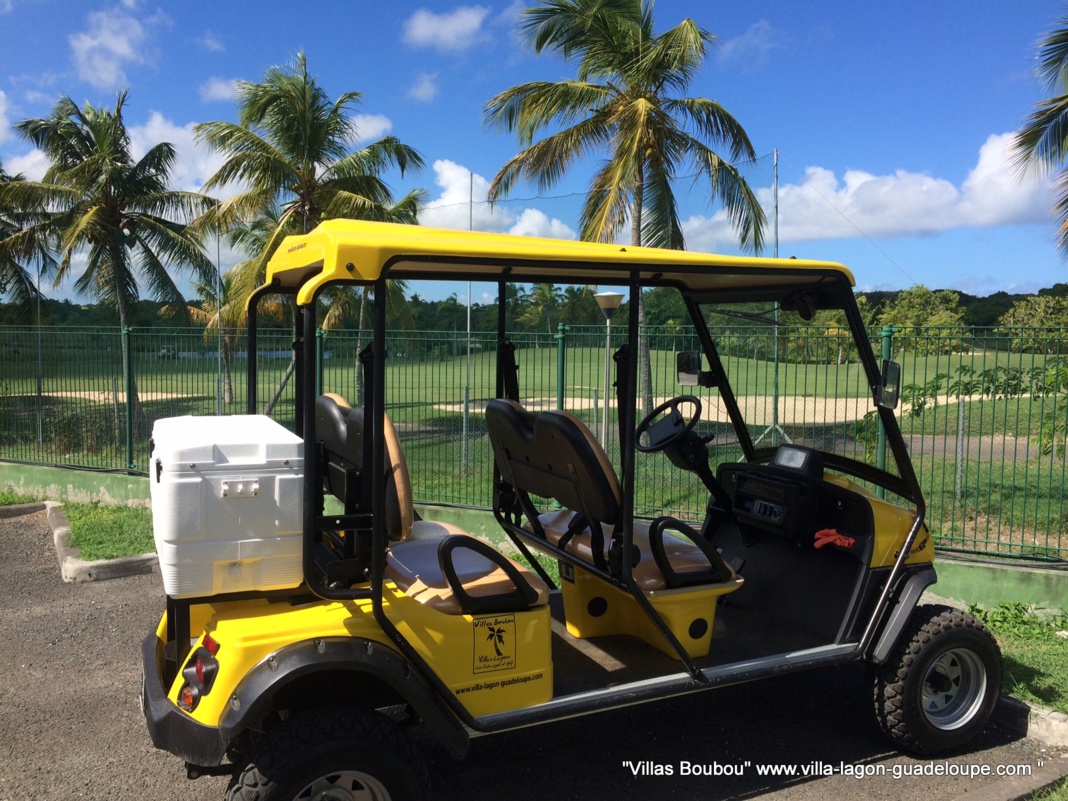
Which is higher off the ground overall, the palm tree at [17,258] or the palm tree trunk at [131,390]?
the palm tree at [17,258]

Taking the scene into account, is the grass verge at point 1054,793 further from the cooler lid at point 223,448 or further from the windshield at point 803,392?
the cooler lid at point 223,448

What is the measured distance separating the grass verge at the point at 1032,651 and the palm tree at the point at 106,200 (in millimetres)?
18268

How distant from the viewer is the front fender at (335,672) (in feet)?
8.77

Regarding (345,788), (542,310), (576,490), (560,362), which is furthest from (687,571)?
(542,310)

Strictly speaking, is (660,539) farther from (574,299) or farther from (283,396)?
(574,299)

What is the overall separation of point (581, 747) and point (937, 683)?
1633mm

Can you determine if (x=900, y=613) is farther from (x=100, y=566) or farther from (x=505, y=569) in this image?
(x=100, y=566)

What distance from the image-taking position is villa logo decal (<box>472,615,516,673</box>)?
3029mm

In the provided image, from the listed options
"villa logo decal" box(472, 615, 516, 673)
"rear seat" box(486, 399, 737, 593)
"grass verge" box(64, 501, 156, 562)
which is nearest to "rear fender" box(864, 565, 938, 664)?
"rear seat" box(486, 399, 737, 593)

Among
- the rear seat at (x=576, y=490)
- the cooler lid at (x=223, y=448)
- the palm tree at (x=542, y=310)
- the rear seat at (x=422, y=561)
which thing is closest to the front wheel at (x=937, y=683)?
the rear seat at (x=576, y=490)

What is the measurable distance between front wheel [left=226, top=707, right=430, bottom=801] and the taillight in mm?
265

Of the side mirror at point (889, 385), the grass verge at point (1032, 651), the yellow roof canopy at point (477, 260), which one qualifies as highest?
the yellow roof canopy at point (477, 260)

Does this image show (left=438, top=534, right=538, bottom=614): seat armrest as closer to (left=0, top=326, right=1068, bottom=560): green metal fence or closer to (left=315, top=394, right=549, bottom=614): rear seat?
(left=315, top=394, right=549, bottom=614): rear seat

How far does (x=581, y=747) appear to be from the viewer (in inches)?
154
